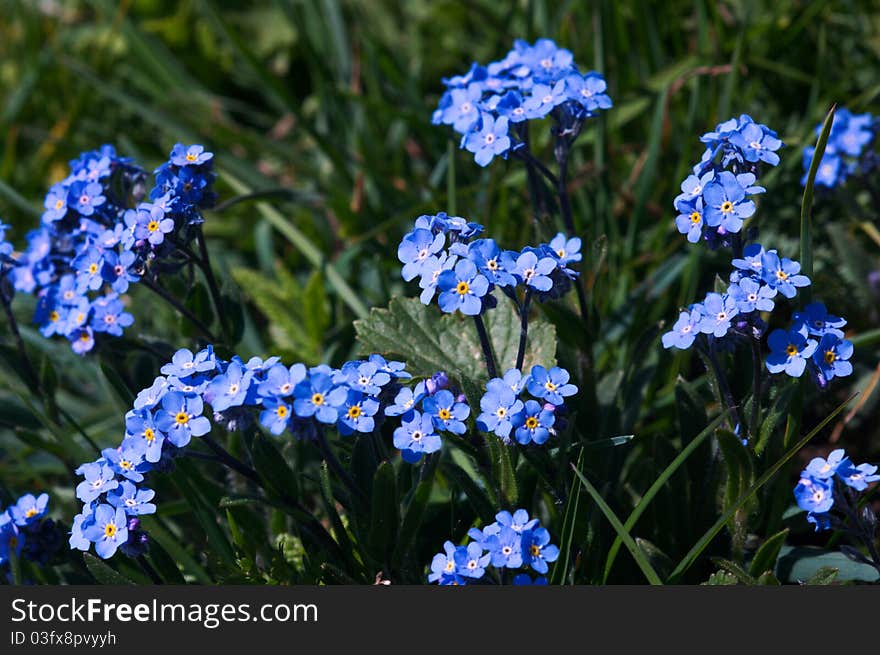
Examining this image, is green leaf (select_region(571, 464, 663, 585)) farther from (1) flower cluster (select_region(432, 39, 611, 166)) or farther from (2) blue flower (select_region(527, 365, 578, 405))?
(1) flower cluster (select_region(432, 39, 611, 166))

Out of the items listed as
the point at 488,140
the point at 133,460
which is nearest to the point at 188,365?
the point at 133,460

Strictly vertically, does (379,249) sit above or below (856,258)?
above

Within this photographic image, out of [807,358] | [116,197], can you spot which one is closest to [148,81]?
[116,197]

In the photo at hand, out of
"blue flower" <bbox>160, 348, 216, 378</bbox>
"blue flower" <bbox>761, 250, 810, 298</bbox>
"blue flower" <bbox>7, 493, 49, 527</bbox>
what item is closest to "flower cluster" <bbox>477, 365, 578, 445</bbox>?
"blue flower" <bbox>761, 250, 810, 298</bbox>

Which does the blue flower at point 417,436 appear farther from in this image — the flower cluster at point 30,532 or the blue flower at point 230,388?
the flower cluster at point 30,532

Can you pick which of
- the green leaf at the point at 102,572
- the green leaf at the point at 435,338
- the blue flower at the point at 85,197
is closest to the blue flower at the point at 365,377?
the green leaf at the point at 435,338

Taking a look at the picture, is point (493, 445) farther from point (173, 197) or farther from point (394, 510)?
point (173, 197)

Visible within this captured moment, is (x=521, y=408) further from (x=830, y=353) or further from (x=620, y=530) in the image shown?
(x=830, y=353)
